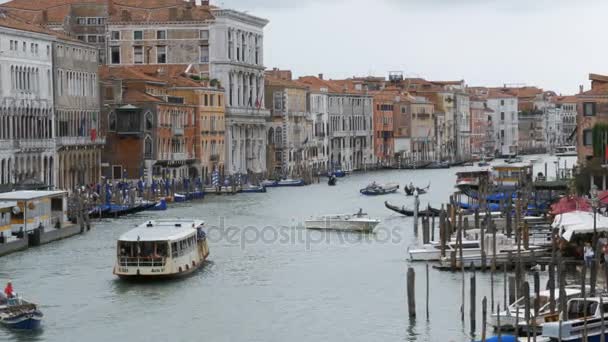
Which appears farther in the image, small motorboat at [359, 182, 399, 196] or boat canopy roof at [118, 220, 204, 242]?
small motorboat at [359, 182, 399, 196]

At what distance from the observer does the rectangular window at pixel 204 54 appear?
47062mm

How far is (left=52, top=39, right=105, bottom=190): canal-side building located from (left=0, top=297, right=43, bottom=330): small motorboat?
18.7m

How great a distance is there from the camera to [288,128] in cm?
5156

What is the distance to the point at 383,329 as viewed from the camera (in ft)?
53.2

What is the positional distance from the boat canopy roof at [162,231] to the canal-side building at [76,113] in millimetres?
13406

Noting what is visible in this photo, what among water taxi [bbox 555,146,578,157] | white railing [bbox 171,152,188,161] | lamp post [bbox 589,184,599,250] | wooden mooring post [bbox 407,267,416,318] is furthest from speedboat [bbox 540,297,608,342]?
water taxi [bbox 555,146,578,157]

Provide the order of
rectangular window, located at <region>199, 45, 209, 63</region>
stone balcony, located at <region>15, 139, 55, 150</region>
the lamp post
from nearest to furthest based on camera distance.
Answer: the lamp post < stone balcony, located at <region>15, 139, 55, 150</region> < rectangular window, located at <region>199, 45, 209, 63</region>

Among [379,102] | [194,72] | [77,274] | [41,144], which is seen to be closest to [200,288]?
[77,274]

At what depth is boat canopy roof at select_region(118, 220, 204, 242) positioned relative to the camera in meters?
20.0

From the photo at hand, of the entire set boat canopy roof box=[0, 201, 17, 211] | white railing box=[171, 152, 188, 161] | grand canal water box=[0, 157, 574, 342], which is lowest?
grand canal water box=[0, 157, 574, 342]

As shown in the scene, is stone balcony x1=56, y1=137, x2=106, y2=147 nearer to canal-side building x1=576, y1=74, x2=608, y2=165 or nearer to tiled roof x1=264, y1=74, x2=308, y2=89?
canal-side building x1=576, y1=74, x2=608, y2=165

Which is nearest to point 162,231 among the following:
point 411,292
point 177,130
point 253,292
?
point 253,292

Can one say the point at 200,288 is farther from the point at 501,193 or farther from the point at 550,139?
the point at 550,139

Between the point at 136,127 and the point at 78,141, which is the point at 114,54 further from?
the point at 78,141
